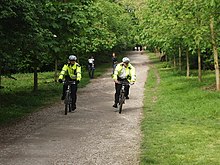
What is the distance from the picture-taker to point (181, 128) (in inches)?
428

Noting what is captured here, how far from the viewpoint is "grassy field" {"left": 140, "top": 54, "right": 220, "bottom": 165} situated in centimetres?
784

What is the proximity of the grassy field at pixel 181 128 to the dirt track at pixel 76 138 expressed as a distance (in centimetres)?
38

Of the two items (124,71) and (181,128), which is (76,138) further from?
(124,71)

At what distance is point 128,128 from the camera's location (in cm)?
1114

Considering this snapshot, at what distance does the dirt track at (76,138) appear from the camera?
311 inches

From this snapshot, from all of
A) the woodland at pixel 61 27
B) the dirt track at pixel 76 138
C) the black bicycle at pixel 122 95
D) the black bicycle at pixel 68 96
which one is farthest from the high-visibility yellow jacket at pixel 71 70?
the black bicycle at pixel 122 95

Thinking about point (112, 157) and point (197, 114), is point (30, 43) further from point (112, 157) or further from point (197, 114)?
point (197, 114)

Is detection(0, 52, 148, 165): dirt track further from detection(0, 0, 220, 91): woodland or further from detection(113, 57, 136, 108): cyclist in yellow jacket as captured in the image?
detection(0, 0, 220, 91): woodland

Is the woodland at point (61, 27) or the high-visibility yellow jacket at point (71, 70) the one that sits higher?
the woodland at point (61, 27)

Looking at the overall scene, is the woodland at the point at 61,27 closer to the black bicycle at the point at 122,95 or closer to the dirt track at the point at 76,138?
the dirt track at the point at 76,138

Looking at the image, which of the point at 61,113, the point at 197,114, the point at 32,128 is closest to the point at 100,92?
the point at 61,113

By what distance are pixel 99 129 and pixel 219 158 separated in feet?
13.4

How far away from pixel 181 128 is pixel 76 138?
2.88 meters

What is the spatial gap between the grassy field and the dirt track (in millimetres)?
380
